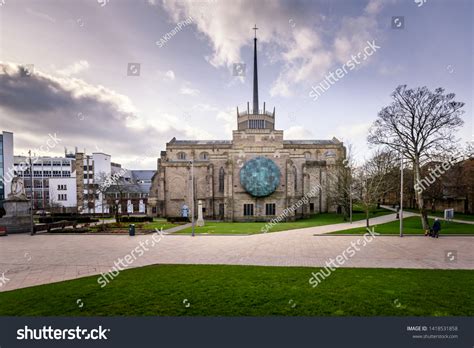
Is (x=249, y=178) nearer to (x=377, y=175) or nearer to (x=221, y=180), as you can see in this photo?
(x=221, y=180)

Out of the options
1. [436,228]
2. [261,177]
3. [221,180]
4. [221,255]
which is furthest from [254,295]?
[221,180]

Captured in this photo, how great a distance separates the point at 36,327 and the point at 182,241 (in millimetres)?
12482

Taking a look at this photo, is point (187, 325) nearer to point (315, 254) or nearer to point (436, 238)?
point (315, 254)

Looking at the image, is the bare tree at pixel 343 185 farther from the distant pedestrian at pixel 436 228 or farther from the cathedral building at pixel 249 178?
the distant pedestrian at pixel 436 228

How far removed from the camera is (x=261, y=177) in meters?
38.0

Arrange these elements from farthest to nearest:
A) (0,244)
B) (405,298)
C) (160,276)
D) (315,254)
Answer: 1. (0,244)
2. (315,254)
3. (160,276)
4. (405,298)

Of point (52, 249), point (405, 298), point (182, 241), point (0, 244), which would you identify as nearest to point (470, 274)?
point (405, 298)

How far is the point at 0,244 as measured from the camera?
56.2 feet

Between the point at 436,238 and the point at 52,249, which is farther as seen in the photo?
the point at 436,238

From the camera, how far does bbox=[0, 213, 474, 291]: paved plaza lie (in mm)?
10695

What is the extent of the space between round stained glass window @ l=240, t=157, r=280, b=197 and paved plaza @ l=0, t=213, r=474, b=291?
804 inches
